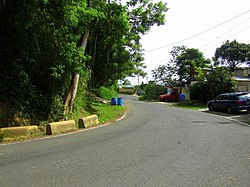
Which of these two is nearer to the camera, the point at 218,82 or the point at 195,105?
the point at 218,82

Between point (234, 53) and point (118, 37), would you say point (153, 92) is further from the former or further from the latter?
point (118, 37)

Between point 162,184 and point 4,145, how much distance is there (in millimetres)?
6346

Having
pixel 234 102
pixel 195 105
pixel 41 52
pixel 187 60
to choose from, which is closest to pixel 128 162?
pixel 41 52

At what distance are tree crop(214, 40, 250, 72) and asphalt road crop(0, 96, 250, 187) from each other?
169 feet


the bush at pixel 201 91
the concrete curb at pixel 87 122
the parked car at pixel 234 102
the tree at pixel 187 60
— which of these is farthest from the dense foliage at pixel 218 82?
the concrete curb at pixel 87 122

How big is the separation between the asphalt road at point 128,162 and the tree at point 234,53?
51656 millimetres

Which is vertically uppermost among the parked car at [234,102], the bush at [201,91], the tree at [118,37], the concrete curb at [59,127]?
the tree at [118,37]

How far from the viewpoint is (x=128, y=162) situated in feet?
21.4

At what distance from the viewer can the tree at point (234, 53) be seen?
56.7 metres

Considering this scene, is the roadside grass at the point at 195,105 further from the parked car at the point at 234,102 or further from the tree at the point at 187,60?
the tree at the point at 187,60

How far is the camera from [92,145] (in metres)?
8.81

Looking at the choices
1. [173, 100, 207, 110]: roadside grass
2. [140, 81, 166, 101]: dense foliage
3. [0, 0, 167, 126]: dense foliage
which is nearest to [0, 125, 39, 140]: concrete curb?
[0, 0, 167, 126]: dense foliage

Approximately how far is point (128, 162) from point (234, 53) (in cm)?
5624

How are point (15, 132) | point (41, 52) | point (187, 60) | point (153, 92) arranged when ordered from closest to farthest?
1. point (15, 132)
2. point (41, 52)
3. point (187, 60)
4. point (153, 92)
